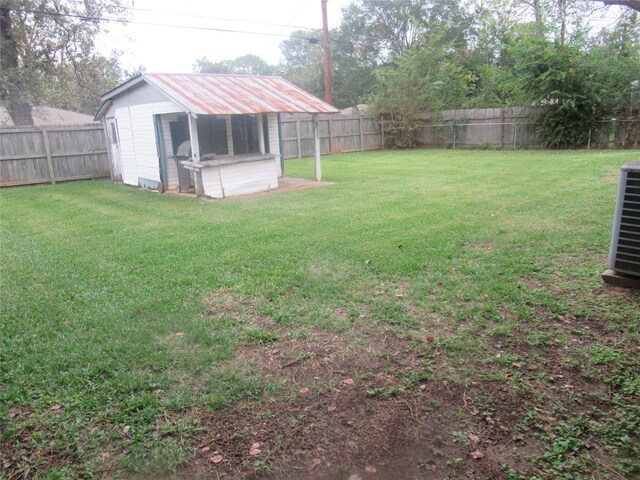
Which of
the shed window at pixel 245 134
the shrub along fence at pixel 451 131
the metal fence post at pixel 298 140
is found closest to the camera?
the shed window at pixel 245 134

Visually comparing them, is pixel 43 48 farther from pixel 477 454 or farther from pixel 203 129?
pixel 477 454

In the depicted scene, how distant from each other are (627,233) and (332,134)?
714 inches

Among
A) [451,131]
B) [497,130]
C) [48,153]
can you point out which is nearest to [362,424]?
[48,153]

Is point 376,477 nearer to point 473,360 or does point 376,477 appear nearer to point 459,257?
point 473,360

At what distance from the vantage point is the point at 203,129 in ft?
39.3

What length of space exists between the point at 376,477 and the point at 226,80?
12.3m

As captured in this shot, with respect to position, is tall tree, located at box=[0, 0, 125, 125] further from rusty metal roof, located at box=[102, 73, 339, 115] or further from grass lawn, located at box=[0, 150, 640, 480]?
grass lawn, located at box=[0, 150, 640, 480]

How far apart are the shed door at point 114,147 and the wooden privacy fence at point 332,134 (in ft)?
22.1

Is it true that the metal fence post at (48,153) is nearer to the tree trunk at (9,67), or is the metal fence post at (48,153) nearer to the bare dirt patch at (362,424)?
the tree trunk at (9,67)

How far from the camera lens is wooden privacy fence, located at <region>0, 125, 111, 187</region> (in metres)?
14.0

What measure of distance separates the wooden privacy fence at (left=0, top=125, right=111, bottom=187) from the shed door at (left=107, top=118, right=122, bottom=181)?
35.1 inches

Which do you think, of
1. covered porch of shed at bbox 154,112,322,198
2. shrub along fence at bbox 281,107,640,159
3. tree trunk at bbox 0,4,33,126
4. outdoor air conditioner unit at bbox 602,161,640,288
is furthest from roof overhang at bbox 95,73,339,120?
outdoor air conditioner unit at bbox 602,161,640,288

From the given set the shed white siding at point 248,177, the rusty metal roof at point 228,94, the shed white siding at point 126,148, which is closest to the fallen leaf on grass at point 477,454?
the rusty metal roof at point 228,94

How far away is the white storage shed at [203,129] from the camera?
A: 10922 millimetres
